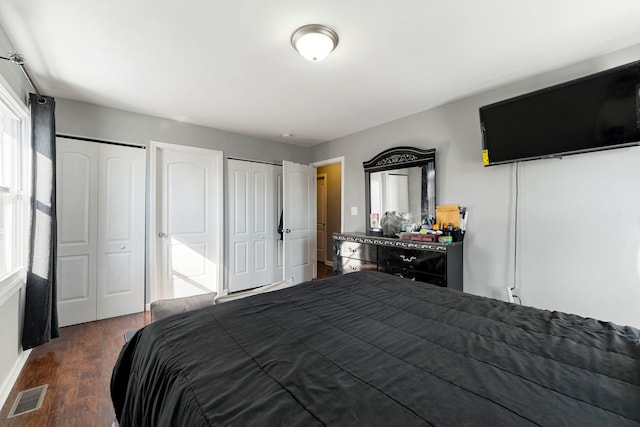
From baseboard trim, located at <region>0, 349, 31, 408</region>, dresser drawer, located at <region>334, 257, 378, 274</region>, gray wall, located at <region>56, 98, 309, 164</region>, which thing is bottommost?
baseboard trim, located at <region>0, 349, 31, 408</region>

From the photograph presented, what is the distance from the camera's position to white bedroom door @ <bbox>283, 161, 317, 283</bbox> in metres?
4.28

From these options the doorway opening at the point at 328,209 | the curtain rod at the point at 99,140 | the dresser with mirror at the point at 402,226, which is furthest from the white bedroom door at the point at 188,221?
the doorway opening at the point at 328,209

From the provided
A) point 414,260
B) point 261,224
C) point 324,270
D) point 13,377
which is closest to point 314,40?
point 414,260

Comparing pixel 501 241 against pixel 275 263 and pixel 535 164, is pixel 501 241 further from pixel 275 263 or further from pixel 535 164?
pixel 275 263

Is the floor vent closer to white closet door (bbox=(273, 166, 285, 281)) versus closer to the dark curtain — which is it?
the dark curtain

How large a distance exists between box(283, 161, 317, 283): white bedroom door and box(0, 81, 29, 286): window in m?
2.74

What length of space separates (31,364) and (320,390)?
9.13 ft

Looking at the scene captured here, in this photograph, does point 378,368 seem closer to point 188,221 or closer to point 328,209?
point 188,221

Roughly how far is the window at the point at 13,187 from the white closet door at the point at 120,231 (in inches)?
30.4

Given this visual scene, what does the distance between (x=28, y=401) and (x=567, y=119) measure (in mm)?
4232

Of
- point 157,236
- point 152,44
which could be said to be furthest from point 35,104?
point 157,236

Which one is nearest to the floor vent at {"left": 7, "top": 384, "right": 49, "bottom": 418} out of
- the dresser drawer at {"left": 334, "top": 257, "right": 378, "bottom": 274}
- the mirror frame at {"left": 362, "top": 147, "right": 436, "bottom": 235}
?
the dresser drawer at {"left": 334, "top": 257, "right": 378, "bottom": 274}

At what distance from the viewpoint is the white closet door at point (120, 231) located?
303 centimetres

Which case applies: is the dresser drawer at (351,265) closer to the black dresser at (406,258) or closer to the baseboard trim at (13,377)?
the black dresser at (406,258)
